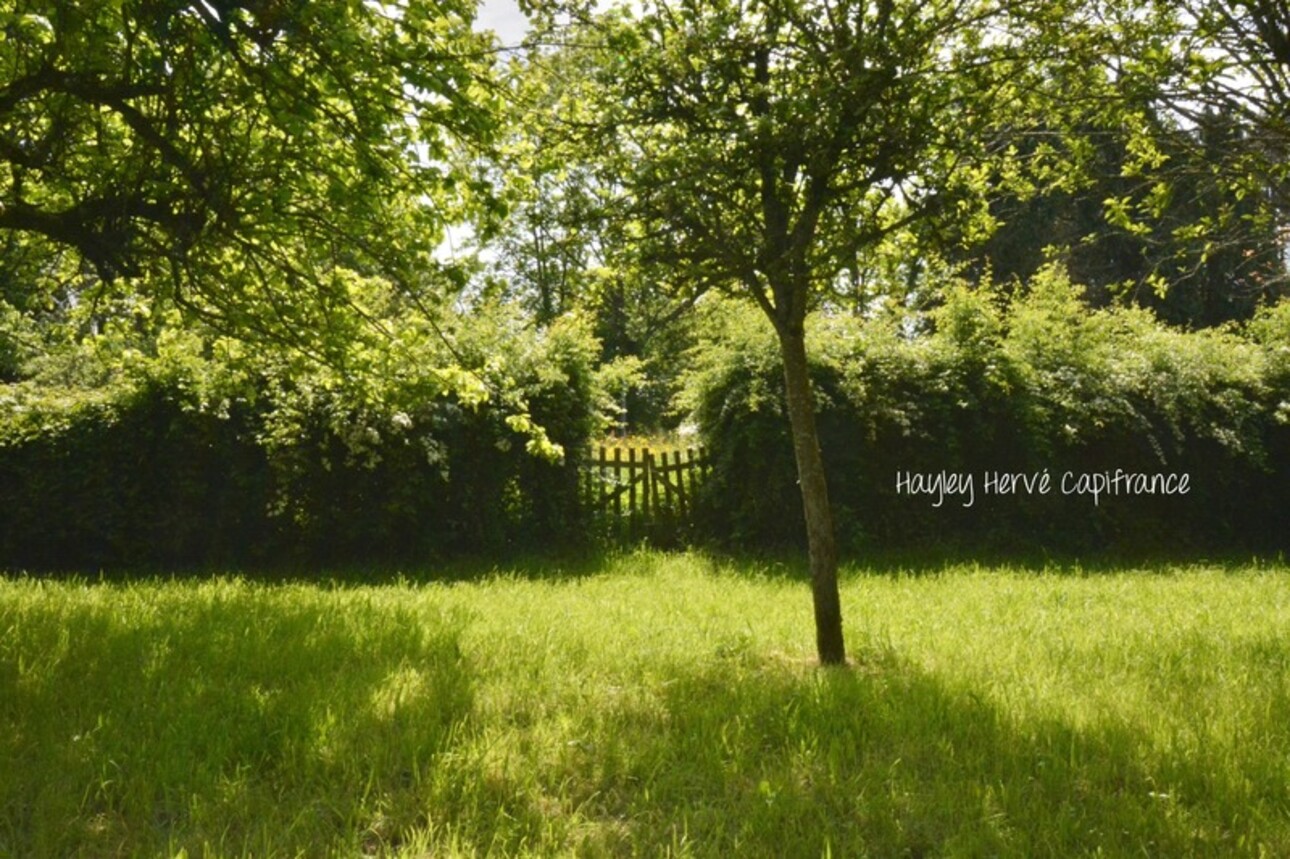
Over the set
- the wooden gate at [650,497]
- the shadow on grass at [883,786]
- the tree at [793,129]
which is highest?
the tree at [793,129]

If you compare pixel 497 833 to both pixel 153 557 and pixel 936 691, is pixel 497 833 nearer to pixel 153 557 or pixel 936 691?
pixel 936 691

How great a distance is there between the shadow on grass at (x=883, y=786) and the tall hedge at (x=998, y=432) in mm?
6279

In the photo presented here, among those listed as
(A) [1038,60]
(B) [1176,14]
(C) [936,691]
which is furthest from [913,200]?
(C) [936,691]

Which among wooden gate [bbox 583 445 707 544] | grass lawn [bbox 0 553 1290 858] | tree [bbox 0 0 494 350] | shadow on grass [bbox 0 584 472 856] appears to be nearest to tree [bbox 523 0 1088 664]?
tree [bbox 0 0 494 350]

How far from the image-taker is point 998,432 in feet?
36.3

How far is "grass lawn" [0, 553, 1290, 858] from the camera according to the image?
124 inches

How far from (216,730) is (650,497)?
25.2 feet

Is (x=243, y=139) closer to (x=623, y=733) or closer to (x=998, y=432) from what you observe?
(x=623, y=733)

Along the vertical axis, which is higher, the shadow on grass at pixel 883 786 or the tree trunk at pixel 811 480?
the tree trunk at pixel 811 480

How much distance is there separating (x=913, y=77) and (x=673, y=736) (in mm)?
3705

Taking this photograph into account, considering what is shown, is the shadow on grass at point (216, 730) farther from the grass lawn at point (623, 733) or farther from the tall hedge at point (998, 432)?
the tall hedge at point (998, 432)

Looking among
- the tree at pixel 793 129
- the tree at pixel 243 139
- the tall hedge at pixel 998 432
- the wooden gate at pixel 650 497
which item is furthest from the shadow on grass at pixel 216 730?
the tall hedge at pixel 998 432

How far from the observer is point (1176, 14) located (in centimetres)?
539

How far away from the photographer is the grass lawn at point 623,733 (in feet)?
10.3
